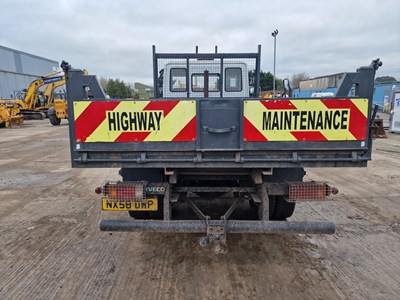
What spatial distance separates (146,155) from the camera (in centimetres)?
296

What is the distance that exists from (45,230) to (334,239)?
4212mm

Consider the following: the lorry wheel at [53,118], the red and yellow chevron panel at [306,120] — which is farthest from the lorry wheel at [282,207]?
the lorry wheel at [53,118]

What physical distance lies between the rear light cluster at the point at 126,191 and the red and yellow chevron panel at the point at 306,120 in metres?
1.24

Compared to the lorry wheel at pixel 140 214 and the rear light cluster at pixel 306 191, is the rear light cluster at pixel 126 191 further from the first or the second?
the rear light cluster at pixel 306 191

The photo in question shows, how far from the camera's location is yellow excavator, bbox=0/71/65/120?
25750 millimetres

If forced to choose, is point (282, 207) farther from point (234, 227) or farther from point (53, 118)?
point (53, 118)

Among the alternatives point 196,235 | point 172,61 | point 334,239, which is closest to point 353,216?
point 334,239

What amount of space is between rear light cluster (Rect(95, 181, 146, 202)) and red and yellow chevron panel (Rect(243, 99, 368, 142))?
124cm

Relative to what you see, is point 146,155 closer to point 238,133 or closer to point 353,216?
point 238,133

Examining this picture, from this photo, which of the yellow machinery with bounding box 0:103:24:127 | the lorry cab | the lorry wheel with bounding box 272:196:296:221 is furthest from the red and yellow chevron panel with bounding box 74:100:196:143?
the yellow machinery with bounding box 0:103:24:127

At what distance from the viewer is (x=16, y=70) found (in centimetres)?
4847

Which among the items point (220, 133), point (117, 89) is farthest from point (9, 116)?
point (117, 89)

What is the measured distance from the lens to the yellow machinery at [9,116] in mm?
22281

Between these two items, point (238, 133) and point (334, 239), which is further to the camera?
point (334, 239)
